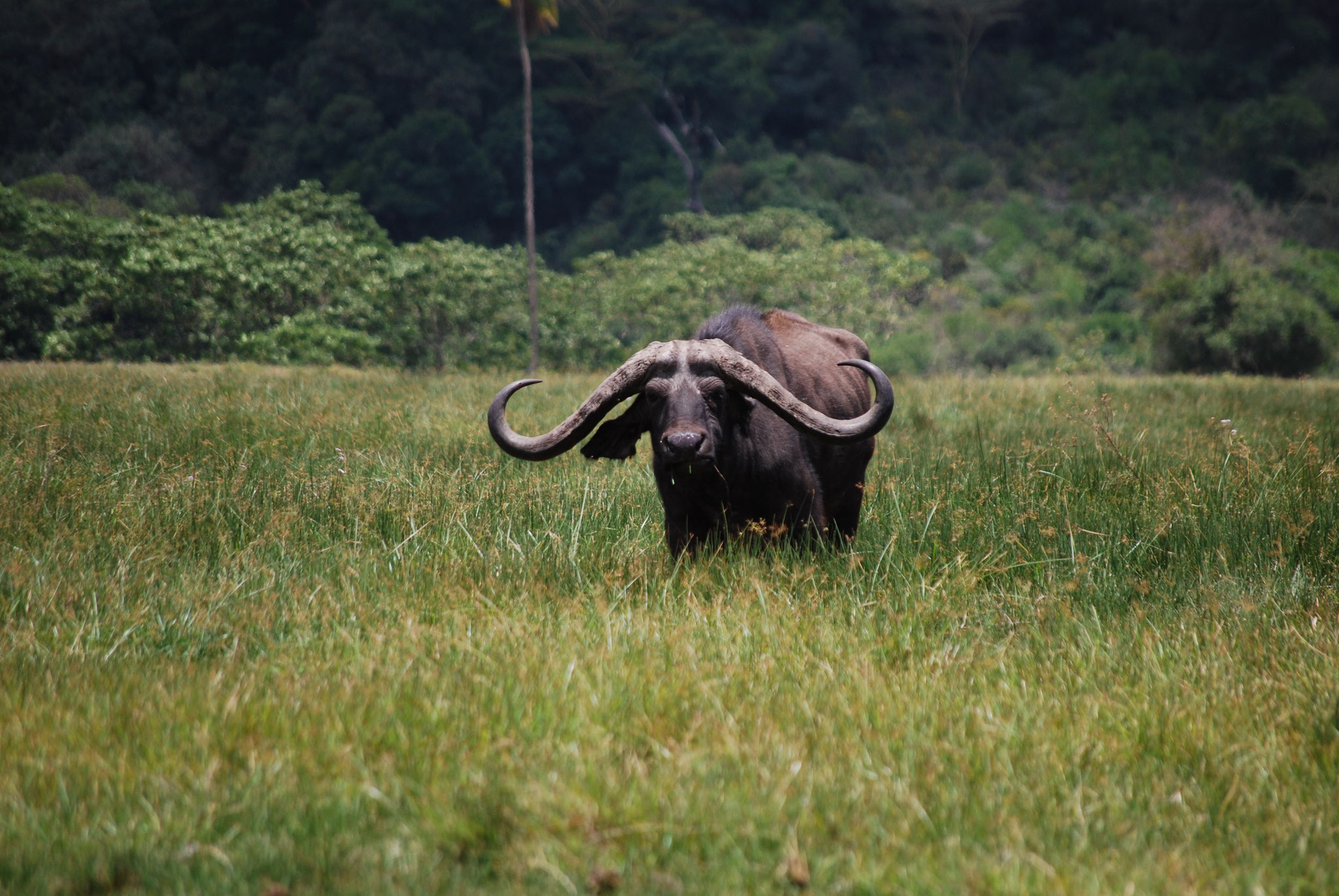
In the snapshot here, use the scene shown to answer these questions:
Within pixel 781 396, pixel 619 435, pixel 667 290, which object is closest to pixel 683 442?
pixel 781 396

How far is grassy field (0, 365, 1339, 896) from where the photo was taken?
2.29 metres

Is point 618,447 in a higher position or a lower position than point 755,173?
lower

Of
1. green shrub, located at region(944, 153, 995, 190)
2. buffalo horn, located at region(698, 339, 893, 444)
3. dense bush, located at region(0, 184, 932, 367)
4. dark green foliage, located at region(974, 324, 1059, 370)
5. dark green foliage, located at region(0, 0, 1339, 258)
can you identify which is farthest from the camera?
green shrub, located at region(944, 153, 995, 190)

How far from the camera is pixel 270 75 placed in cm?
4741

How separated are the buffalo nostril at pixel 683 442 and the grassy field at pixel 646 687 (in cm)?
56

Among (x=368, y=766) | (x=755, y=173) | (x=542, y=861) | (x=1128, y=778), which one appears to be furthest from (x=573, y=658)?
(x=755, y=173)

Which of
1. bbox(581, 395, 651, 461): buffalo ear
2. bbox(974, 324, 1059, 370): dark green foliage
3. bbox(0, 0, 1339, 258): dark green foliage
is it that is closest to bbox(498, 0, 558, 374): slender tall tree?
bbox(0, 0, 1339, 258): dark green foliage

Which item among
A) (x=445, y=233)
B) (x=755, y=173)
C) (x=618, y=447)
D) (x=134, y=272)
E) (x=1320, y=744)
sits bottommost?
(x=1320, y=744)

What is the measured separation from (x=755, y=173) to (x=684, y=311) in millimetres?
19756

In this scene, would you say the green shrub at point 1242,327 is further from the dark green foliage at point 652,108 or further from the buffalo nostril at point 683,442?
the buffalo nostril at point 683,442

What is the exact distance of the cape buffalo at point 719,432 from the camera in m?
4.37

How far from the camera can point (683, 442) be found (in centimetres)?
407

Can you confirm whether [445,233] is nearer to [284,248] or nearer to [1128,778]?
[284,248]

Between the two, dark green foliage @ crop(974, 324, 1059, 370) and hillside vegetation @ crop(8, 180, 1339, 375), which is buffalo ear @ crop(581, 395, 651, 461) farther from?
dark green foliage @ crop(974, 324, 1059, 370)
